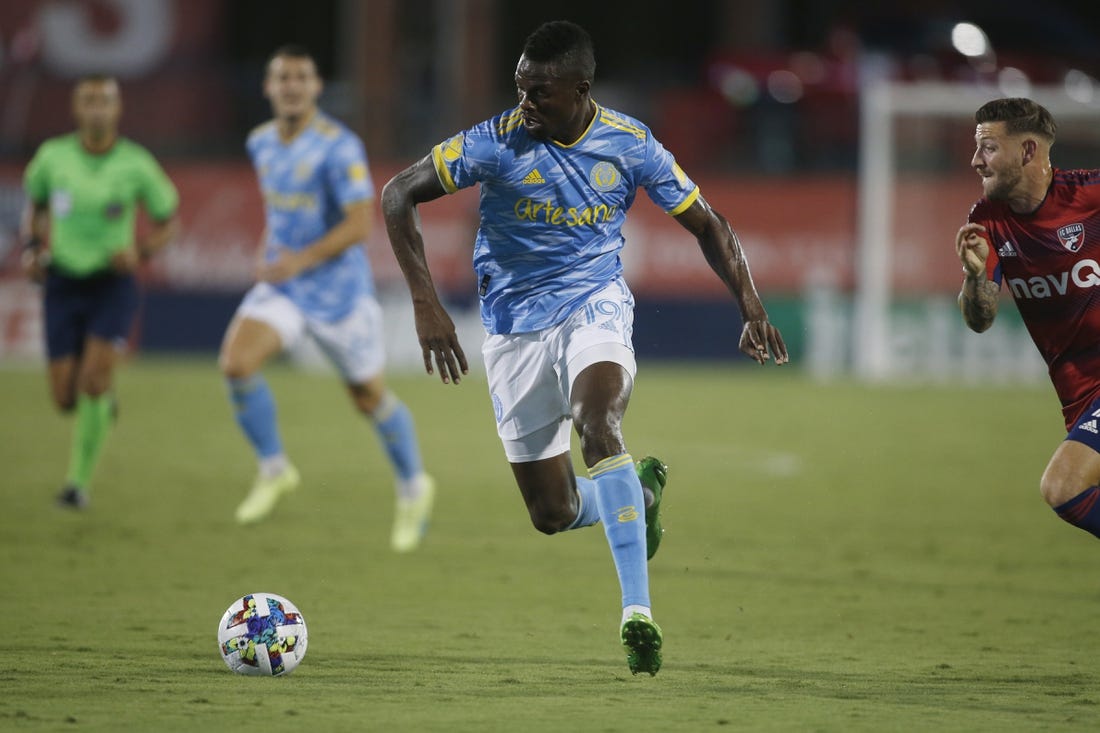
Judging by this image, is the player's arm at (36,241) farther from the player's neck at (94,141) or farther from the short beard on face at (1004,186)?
the short beard on face at (1004,186)

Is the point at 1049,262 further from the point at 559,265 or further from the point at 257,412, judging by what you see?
the point at 257,412

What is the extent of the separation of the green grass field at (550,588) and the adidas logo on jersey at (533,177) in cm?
183

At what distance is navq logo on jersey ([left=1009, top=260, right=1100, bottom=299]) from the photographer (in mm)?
6512

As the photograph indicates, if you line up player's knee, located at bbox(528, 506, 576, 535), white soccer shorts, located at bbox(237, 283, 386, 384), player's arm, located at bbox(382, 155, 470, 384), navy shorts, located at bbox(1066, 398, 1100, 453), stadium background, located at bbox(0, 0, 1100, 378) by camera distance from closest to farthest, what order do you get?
player's arm, located at bbox(382, 155, 470, 384) → navy shorts, located at bbox(1066, 398, 1100, 453) → player's knee, located at bbox(528, 506, 576, 535) → white soccer shorts, located at bbox(237, 283, 386, 384) → stadium background, located at bbox(0, 0, 1100, 378)

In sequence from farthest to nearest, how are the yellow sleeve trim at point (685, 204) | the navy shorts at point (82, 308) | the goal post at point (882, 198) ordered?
the goal post at point (882, 198)
the navy shorts at point (82, 308)
the yellow sleeve trim at point (685, 204)

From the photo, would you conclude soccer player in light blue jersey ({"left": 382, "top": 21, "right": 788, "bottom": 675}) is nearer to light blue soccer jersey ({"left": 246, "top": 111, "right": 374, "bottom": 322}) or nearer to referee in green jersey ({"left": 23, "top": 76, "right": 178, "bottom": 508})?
light blue soccer jersey ({"left": 246, "top": 111, "right": 374, "bottom": 322})

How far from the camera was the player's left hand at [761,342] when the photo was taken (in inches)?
251

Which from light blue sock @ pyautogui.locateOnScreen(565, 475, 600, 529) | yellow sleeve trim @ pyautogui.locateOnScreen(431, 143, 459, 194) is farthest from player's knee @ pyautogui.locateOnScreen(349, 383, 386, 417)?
yellow sleeve trim @ pyautogui.locateOnScreen(431, 143, 459, 194)

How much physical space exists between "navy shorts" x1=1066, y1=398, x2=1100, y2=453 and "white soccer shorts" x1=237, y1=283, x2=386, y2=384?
4666 millimetres

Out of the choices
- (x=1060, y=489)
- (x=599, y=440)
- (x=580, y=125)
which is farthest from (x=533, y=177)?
(x=1060, y=489)

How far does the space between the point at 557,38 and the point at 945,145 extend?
16.6m

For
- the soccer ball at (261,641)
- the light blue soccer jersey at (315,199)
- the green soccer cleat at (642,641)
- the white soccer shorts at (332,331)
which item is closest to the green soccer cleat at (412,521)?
the white soccer shorts at (332,331)

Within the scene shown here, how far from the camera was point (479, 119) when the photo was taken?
2312 centimetres

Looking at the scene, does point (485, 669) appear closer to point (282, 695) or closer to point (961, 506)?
point (282, 695)
